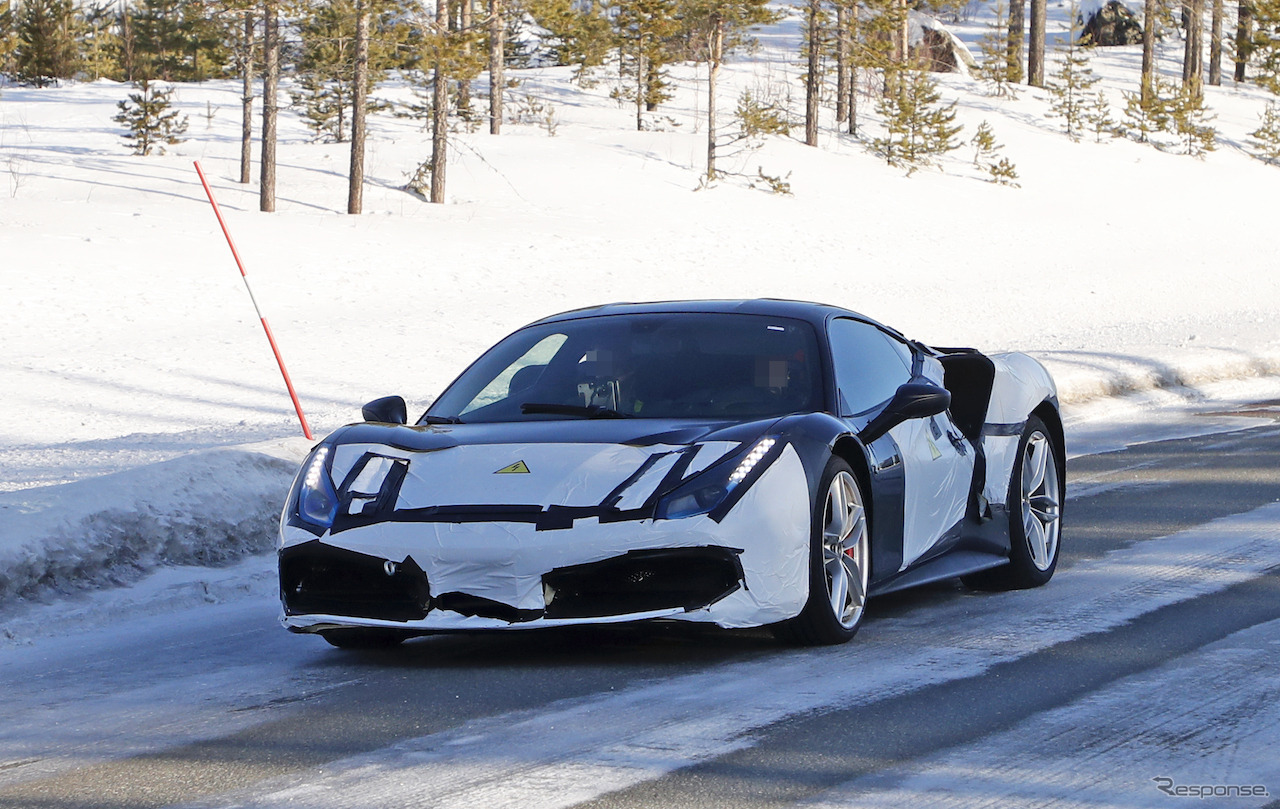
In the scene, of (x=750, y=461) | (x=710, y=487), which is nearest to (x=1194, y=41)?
(x=750, y=461)

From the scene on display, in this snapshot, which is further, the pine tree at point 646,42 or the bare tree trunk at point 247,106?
the pine tree at point 646,42

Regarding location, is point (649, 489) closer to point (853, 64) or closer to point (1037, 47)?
point (853, 64)

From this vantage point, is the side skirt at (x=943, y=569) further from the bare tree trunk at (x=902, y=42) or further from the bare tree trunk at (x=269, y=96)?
the bare tree trunk at (x=902, y=42)

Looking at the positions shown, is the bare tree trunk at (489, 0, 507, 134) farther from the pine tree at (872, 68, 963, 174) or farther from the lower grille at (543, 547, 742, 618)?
the lower grille at (543, 547, 742, 618)

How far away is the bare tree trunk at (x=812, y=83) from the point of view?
44934mm

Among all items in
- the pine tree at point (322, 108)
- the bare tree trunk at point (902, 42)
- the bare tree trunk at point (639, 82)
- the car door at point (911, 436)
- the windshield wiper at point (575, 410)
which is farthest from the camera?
the bare tree trunk at point (902, 42)

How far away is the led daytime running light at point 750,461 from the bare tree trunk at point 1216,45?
67.2m

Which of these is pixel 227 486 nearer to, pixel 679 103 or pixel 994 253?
pixel 994 253

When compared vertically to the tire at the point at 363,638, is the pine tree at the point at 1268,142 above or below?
above

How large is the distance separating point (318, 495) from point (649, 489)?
3.95 feet

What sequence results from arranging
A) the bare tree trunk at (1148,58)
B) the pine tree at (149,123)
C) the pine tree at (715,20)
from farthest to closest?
the bare tree trunk at (1148,58) < the pine tree at (715,20) < the pine tree at (149,123)

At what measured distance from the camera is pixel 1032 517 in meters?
7.27

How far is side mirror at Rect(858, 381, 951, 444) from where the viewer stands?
20.1 ft

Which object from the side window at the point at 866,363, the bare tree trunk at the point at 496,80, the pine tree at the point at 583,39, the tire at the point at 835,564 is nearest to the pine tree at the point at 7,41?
the bare tree trunk at the point at 496,80
